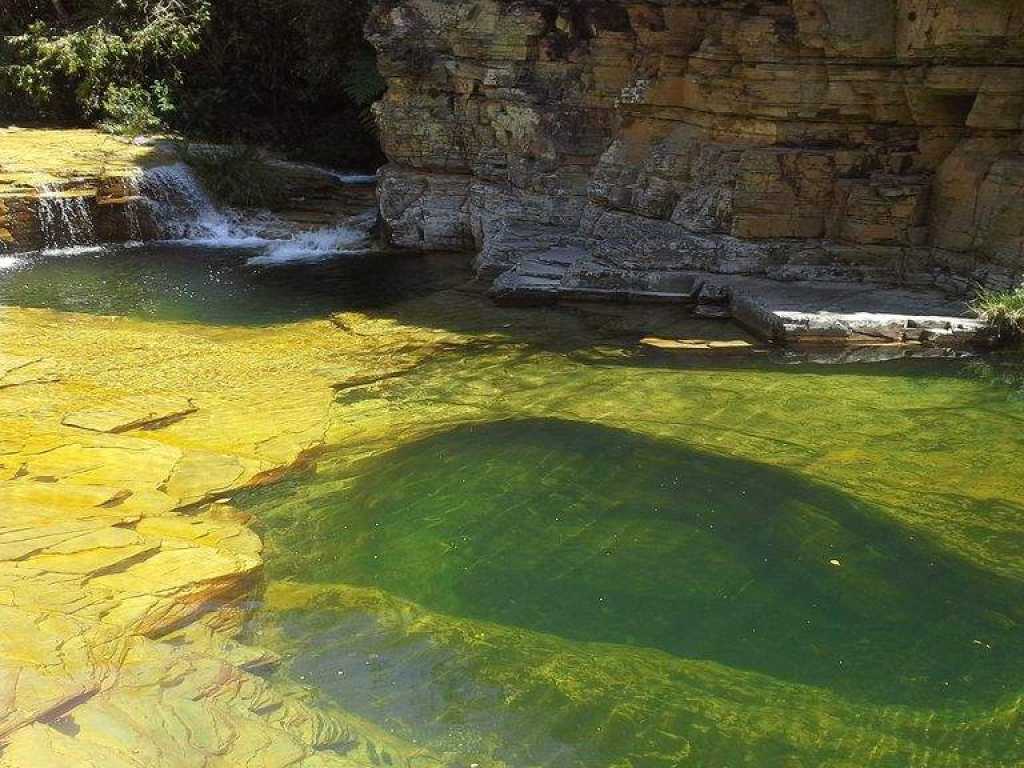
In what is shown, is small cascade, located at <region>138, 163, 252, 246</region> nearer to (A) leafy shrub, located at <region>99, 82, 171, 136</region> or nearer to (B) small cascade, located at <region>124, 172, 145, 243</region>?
A: (B) small cascade, located at <region>124, 172, 145, 243</region>

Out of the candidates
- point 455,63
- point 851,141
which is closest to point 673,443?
point 851,141

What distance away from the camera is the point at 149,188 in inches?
557

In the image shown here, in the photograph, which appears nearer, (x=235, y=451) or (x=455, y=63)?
(x=235, y=451)

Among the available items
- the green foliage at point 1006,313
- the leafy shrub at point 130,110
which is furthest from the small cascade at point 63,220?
the green foliage at point 1006,313

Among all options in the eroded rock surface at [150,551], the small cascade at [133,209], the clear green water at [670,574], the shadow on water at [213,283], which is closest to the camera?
the eroded rock surface at [150,551]

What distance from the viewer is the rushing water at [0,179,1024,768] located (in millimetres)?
3939

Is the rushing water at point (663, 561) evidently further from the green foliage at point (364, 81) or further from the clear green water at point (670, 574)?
the green foliage at point (364, 81)

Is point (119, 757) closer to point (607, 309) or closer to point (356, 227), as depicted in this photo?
point (607, 309)

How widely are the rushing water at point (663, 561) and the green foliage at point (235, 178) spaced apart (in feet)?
25.0

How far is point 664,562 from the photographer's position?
201 inches

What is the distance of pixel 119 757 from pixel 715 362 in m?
5.86

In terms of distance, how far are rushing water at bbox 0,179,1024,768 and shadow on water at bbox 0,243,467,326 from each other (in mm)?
2784

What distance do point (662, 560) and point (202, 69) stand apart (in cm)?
1611

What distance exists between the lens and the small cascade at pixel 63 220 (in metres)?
13.1
